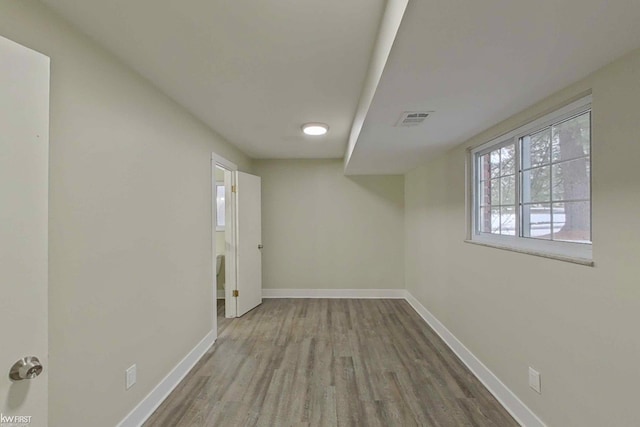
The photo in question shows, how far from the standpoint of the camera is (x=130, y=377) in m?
1.85

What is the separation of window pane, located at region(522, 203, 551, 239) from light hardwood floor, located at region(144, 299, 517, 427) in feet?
4.11

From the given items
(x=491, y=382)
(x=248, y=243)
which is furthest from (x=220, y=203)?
(x=491, y=382)

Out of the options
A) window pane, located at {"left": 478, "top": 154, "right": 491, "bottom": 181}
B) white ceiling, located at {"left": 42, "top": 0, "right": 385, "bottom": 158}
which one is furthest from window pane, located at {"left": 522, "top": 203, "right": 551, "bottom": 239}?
white ceiling, located at {"left": 42, "top": 0, "right": 385, "bottom": 158}

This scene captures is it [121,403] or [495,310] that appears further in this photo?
[495,310]

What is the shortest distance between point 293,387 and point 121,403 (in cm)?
117

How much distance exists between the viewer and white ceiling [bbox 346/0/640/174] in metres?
0.96

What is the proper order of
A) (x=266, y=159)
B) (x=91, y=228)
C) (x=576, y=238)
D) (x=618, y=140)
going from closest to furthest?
(x=618, y=140), (x=91, y=228), (x=576, y=238), (x=266, y=159)

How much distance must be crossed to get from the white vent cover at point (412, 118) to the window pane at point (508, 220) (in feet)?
3.25

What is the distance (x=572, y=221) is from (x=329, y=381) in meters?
2.06

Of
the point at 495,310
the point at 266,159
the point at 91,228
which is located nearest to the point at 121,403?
the point at 91,228

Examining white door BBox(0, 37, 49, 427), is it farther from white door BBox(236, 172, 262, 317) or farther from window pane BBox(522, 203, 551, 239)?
white door BBox(236, 172, 262, 317)

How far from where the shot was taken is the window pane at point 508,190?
2219 millimetres

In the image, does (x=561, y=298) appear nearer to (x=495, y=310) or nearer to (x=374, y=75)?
(x=495, y=310)

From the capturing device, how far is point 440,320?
11.0 feet
